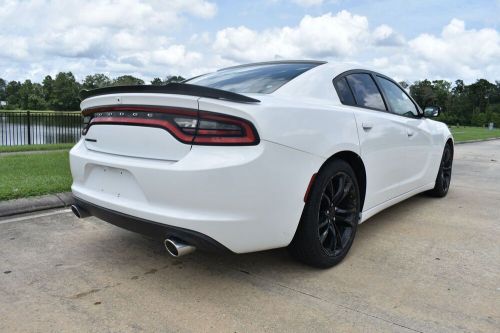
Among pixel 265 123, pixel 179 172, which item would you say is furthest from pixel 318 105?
pixel 179 172

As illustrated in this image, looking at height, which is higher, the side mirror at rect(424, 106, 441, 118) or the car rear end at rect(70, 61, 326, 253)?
the side mirror at rect(424, 106, 441, 118)

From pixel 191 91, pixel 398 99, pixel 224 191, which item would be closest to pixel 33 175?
pixel 191 91

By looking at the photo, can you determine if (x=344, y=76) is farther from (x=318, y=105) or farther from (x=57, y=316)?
(x=57, y=316)

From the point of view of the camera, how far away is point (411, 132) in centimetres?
428

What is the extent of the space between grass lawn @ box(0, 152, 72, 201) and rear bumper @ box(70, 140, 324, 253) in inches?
93.2

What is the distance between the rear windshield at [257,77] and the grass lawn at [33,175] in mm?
2333

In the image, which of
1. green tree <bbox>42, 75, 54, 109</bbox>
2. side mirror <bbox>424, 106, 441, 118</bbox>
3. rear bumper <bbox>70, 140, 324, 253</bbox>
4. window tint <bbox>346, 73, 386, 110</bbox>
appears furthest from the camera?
green tree <bbox>42, 75, 54, 109</bbox>

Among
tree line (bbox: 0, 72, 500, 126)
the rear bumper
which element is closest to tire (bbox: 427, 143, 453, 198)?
the rear bumper

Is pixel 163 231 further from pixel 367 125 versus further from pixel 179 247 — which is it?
pixel 367 125

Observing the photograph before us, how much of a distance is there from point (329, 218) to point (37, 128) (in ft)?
39.3

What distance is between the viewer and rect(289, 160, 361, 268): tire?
9.30ft

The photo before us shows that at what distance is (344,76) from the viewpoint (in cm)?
354

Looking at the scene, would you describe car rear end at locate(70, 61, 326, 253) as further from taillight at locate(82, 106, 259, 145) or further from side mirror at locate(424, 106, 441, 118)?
side mirror at locate(424, 106, 441, 118)

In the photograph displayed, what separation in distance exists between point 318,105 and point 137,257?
5.73 ft
